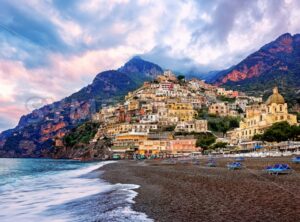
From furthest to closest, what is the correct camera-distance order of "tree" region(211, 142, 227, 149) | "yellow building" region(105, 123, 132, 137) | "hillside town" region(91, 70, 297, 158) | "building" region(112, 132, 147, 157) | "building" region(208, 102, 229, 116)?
"building" region(208, 102, 229, 116)
"yellow building" region(105, 123, 132, 137)
"building" region(112, 132, 147, 157)
"hillside town" region(91, 70, 297, 158)
"tree" region(211, 142, 227, 149)

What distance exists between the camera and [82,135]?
189 metres

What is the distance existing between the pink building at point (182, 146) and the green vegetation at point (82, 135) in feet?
223

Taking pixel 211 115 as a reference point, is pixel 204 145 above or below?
below

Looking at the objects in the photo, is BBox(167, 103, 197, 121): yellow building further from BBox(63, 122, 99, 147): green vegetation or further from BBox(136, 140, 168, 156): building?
BBox(63, 122, 99, 147): green vegetation

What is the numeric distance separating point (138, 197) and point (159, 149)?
107m

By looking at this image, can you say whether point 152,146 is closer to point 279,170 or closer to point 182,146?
point 182,146

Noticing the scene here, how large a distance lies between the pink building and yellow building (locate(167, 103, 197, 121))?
29000 mm

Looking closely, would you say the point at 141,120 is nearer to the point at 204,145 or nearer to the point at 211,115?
the point at 211,115

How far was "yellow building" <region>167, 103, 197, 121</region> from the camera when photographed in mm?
149875

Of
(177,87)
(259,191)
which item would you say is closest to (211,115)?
(177,87)

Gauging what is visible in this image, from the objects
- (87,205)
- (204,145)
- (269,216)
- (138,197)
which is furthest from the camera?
(204,145)

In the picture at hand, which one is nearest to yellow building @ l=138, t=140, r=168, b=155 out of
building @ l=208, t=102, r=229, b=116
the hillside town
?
the hillside town

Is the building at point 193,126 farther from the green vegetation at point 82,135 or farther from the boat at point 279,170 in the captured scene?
the boat at point 279,170

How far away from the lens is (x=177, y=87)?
19438cm
